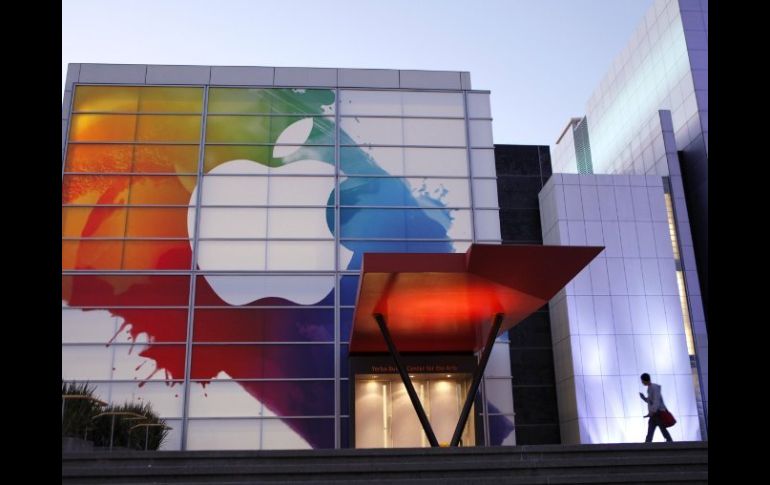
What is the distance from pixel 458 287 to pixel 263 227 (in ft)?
34.4

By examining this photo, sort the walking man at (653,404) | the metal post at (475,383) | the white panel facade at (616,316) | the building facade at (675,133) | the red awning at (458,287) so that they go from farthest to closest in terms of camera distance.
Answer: the building facade at (675,133) < the white panel facade at (616,316) < the metal post at (475,383) < the walking man at (653,404) < the red awning at (458,287)

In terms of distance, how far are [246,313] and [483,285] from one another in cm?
1024

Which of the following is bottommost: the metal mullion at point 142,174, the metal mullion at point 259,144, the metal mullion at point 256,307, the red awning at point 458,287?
the red awning at point 458,287

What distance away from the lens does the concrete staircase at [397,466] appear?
374 inches

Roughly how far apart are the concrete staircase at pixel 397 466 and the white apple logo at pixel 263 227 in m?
13.1

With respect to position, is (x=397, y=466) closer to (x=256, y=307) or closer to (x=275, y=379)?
(x=275, y=379)

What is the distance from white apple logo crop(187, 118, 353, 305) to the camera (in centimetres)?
2328

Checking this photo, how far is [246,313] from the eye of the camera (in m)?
23.0

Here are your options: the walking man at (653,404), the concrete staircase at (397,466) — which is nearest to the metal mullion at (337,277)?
the walking man at (653,404)

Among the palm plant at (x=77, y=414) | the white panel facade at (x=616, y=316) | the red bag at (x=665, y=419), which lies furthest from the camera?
the white panel facade at (x=616, y=316)

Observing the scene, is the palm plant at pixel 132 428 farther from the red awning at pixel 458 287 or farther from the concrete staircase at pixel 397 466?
the concrete staircase at pixel 397 466

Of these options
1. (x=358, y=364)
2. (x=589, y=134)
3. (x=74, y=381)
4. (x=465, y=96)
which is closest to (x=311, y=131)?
(x=465, y=96)

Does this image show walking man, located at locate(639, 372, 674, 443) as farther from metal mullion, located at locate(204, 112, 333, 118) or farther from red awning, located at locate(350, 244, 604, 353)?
A: metal mullion, located at locate(204, 112, 333, 118)

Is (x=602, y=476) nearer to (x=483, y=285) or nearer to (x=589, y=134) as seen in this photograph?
(x=483, y=285)
